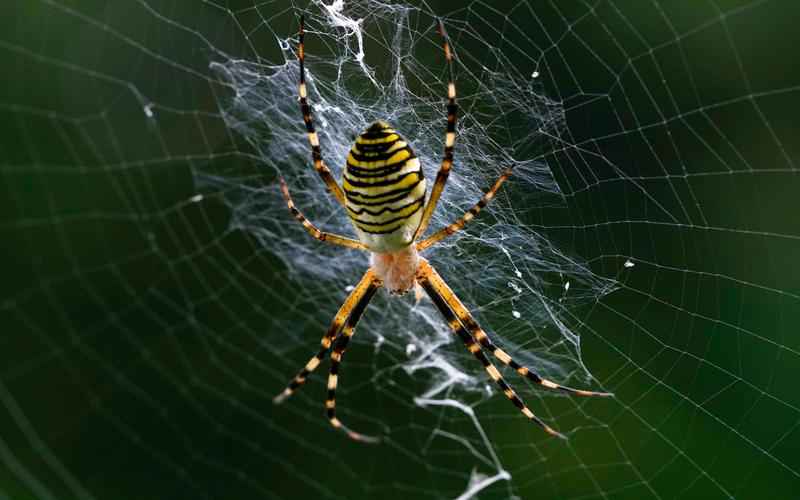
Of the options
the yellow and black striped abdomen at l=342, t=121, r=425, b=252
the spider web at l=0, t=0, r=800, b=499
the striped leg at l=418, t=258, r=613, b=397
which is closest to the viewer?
the yellow and black striped abdomen at l=342, t=121, r=425, b=252

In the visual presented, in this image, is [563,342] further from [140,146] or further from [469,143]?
[140,146]

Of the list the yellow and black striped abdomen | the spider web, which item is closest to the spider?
the yellow and black striped abdomen

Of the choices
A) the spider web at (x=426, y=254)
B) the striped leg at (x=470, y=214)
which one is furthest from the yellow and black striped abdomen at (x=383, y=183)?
the spider web at (x=426, y=254)

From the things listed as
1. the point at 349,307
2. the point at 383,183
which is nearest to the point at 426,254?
the point at 349,307

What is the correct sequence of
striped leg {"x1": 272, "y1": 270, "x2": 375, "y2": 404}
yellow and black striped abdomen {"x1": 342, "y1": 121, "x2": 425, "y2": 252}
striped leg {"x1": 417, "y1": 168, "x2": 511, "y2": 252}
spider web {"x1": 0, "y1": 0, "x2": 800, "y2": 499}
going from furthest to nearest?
striped leg {"x1": 272, "y1": 270, "x2": 375, "y2": 404}
spider web {"x1": 0, "y1": 0, "x2": 800, "y2": 499}
striped leg {"x1": 417, "y1": 168, "x2": 511, "y2": 252}
yellow and black striped abdomen {"x1": 342, "y1": 121, "x2": 425, "y2": 252}

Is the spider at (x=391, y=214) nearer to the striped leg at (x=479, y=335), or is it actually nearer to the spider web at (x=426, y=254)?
the striped leg at (x=479, y=335)

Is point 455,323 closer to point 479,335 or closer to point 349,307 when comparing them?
point 479,335

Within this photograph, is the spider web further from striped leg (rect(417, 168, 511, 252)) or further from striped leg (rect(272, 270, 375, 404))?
striped leg (rect(272, 270, 375, 404))
